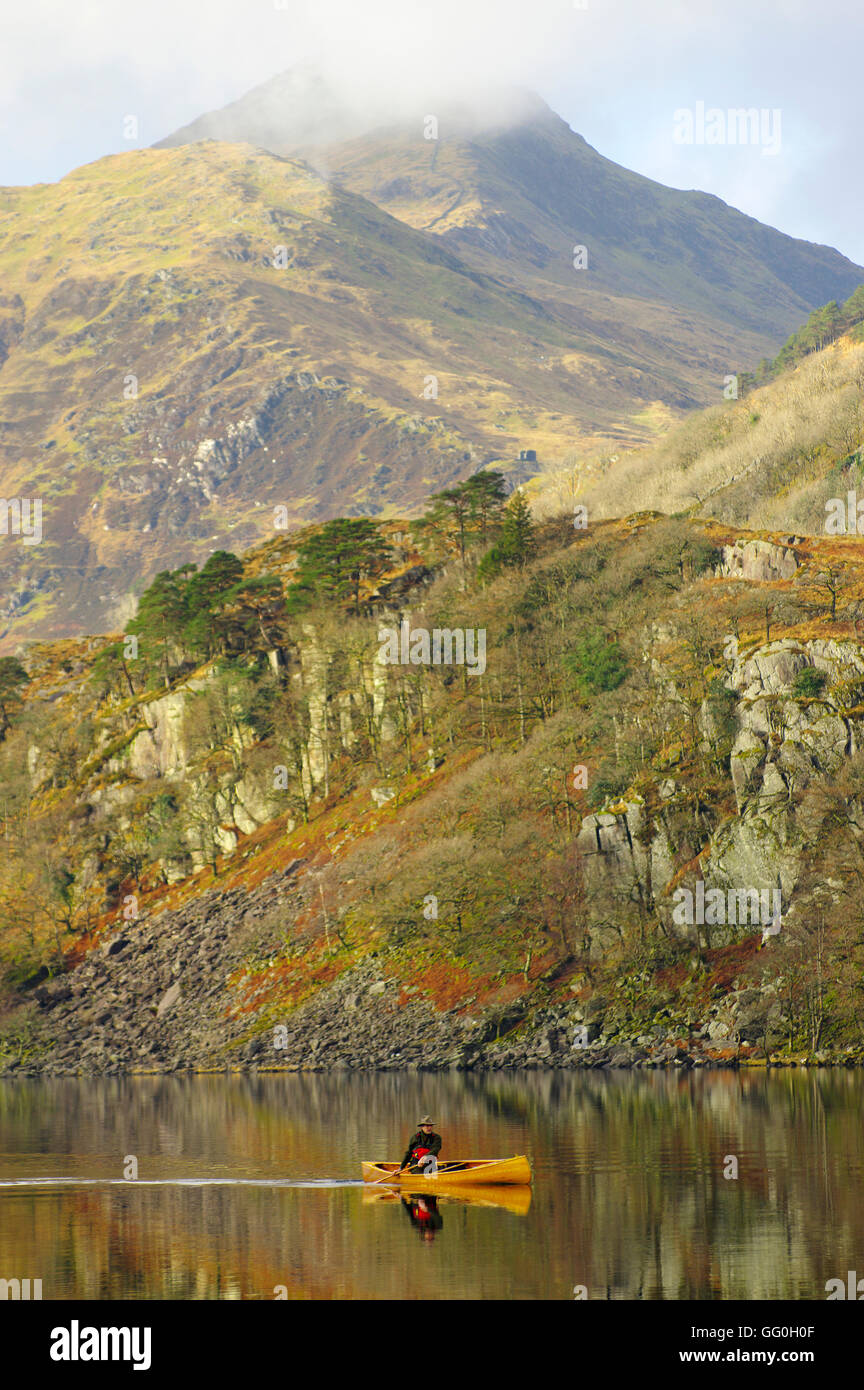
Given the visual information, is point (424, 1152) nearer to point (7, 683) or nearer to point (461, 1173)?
point (461, 1173)

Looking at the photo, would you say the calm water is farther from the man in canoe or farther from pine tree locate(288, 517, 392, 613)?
pine tree locate(288, 517, 392, 613)

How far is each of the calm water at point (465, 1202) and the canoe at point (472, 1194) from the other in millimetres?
160

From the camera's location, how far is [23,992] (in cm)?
12431

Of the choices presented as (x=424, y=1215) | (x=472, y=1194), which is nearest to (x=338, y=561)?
(x=472, y=1194)

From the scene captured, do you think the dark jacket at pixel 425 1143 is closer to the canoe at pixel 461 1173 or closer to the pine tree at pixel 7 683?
the canoe at pixel 461 1173

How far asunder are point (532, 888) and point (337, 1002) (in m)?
16.6

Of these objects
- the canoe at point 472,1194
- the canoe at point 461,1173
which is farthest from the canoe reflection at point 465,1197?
the canoe at point 461,1173

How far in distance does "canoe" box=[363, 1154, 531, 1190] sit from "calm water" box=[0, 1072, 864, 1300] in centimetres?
66

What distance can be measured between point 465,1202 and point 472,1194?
62cm

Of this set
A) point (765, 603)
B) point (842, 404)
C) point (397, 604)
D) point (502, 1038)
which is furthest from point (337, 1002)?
point (842, 404)

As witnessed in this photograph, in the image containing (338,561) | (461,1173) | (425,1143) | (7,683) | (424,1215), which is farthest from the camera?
(7,683)

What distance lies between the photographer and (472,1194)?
4897cm

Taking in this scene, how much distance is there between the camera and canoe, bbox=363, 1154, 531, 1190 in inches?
1860

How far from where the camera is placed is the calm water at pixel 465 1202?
119ft
